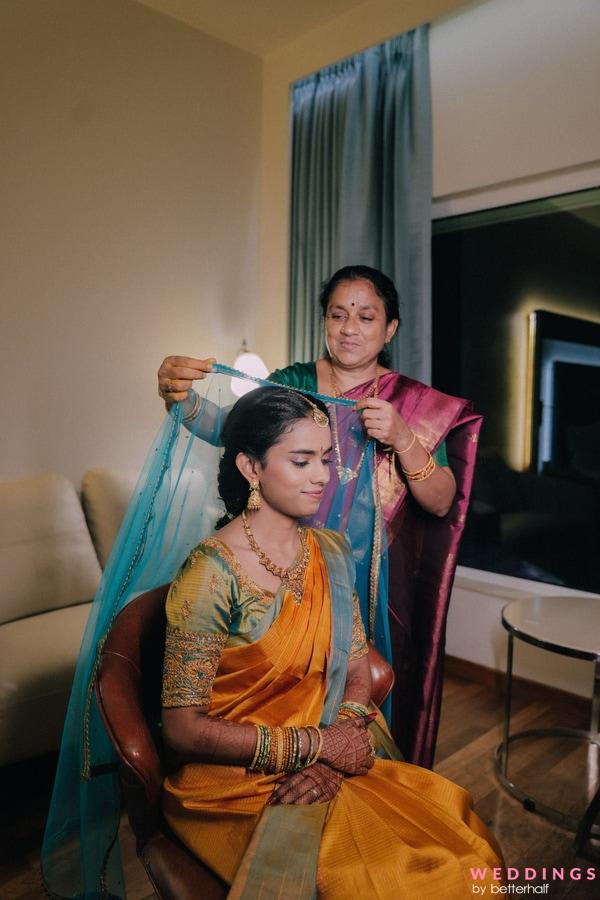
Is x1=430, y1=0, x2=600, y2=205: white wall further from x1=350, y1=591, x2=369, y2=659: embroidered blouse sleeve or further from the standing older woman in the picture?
x1=350, y1=591, x2=369, y2=659: embroidered blouse sleeve

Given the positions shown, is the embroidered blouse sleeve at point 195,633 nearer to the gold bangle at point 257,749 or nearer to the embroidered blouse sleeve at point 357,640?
the gold bangle at point 257,749

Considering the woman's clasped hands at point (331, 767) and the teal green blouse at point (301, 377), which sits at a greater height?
the teal green blouse at point (301, 377)

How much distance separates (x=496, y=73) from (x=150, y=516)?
9.00 feet

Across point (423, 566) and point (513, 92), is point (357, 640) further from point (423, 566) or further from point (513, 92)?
point (513, 92)

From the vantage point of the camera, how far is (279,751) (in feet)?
4.45

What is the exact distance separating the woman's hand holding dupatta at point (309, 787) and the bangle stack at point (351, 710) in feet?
0.51

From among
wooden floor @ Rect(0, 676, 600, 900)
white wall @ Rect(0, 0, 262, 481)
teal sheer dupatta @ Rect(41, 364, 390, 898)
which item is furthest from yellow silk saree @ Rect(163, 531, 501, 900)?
white wall @ Rect(0, 0, 262, 481)

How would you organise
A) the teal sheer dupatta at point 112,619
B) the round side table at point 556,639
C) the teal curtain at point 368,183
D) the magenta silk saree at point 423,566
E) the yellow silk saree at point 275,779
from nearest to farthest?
1. the yellow silk saree at point 275,779
2. the teal sheer dupatta at point 112,619
3. the magenta silk saree at point 423,566
4. the round side table at point 556,639
5. the teal curtain at point 368,183

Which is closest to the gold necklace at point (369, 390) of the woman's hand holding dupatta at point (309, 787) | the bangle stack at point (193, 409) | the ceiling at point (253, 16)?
the bangle stack at point (193, 409)

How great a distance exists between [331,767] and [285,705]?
145 mm

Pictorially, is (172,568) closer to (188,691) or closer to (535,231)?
(188,691)

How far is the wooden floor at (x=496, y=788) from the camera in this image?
2.13 metres

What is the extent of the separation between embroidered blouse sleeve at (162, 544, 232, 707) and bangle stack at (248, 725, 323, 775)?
13cm

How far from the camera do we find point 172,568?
5.71 ft
